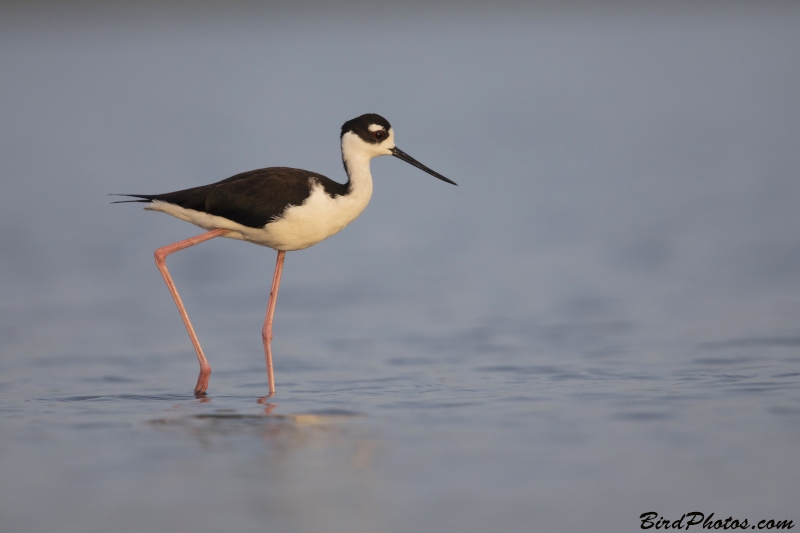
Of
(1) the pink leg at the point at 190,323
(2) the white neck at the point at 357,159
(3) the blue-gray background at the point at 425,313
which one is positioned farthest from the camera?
(2) the white neck at the point at 357,159

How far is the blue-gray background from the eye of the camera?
478 centimetres

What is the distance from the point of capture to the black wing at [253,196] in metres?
7.21

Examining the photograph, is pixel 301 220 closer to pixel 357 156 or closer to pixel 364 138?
pixel 357 156

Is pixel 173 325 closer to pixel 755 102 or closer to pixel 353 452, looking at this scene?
pixel 353 452

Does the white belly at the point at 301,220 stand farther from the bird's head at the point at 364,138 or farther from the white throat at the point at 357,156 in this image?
the bird's head at the point at 364,138

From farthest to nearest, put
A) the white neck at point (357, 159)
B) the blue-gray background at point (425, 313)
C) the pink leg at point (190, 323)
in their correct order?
1. the white neck at point (357, 159)
2. the pink leg at point (190, 323)
3. the blue-gray background at point (425, 313)

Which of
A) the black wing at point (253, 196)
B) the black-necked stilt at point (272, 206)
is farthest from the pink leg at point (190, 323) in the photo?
the black wing at point (253, 196)

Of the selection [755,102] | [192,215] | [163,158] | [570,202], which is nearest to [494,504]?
[192,215]

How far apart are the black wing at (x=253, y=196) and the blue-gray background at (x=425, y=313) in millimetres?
1182

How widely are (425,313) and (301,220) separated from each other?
2706 millimetres

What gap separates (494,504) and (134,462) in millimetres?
1772

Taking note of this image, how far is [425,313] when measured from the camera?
971 centimetres

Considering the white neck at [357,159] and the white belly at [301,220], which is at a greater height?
the white neck at [357,159]

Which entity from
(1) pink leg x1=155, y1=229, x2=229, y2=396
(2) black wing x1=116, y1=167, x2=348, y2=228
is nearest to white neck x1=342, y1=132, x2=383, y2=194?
(2) black wing x1=116, y1=167, x2=348, y2=228
